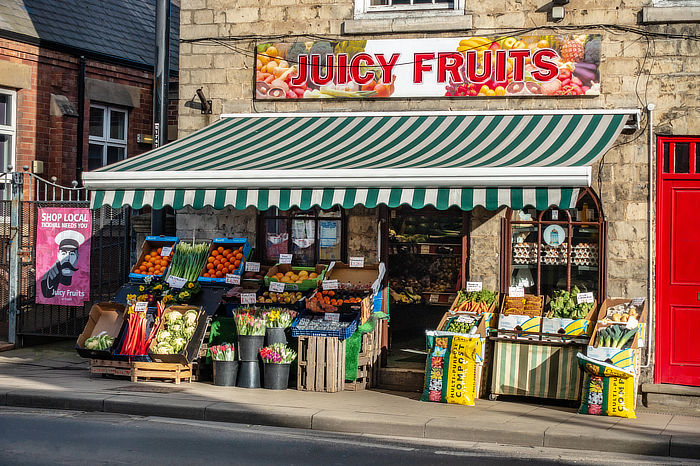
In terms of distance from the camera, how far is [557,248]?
11.7 m

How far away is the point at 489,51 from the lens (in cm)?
1180

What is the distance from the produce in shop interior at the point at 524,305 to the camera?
10887 millimetres

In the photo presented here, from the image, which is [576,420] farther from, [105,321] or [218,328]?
[105,321]

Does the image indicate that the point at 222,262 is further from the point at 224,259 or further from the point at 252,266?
the point at 252,266

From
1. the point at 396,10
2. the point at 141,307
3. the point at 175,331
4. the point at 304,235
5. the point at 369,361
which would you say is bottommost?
the point at 369,361

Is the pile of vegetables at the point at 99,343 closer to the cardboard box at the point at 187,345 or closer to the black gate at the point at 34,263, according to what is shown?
the cardboard box at the point at 187,345

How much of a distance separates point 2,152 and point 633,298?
1078 centimetres

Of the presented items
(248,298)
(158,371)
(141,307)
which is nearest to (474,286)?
(248,298)

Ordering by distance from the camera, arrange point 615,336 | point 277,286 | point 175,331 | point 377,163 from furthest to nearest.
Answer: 1. point 277,286
2. point 175,331
3. point 377,163
4. point 615,336

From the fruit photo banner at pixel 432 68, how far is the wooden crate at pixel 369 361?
3.16 m

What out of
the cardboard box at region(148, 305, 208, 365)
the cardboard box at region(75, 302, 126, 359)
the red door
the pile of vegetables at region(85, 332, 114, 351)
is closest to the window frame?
the cardboard box at region(148, 305, 208, 365)

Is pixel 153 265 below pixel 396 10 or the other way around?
below

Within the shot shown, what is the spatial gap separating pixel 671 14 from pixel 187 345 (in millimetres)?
7059

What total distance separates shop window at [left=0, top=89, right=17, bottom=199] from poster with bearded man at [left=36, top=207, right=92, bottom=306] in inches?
101
